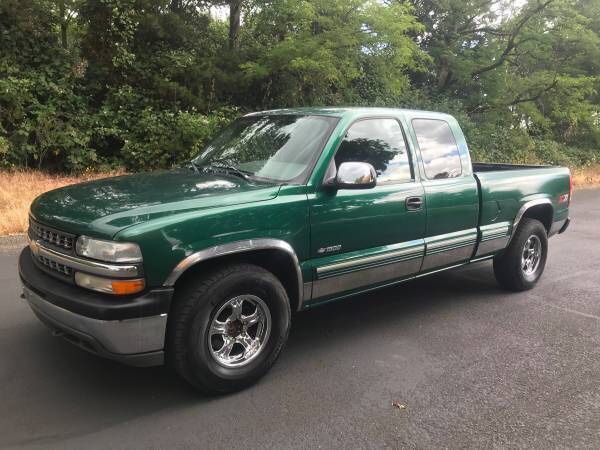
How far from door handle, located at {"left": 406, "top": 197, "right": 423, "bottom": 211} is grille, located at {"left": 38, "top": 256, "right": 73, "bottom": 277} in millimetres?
2535

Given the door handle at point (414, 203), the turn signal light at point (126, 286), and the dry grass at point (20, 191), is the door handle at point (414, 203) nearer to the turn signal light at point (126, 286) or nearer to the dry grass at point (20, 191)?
the turn signal light at point (126, 286)

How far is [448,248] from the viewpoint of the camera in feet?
15.6

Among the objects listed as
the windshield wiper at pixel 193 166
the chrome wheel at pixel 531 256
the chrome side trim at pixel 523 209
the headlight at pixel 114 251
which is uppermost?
the windshield wiper at pixel 193 166

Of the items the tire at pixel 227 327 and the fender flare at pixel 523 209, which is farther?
the fender flare at pixel 523 209

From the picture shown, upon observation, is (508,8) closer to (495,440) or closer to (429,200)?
(429,200)

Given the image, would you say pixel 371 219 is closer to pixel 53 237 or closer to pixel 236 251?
pixel 236 251

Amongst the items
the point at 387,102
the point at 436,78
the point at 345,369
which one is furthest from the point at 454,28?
the point at 345,369

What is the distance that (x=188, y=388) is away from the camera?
137 inches

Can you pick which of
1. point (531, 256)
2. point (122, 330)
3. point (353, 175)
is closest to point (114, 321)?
point (122, 330)

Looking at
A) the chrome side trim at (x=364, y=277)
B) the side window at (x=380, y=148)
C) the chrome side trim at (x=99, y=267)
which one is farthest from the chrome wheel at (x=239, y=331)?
the side window at (x=380, y=148)

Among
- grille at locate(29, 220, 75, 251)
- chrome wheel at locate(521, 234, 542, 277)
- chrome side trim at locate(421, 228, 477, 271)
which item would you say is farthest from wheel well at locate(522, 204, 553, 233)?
grille at locate(29, 220, 75, 251)

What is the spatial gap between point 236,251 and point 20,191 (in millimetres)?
7305

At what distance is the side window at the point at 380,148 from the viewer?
4.11m

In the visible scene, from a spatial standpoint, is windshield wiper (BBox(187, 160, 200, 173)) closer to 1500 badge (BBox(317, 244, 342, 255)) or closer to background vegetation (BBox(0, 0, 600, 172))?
1500 badge (BBox(317, 244, 342, 255))
